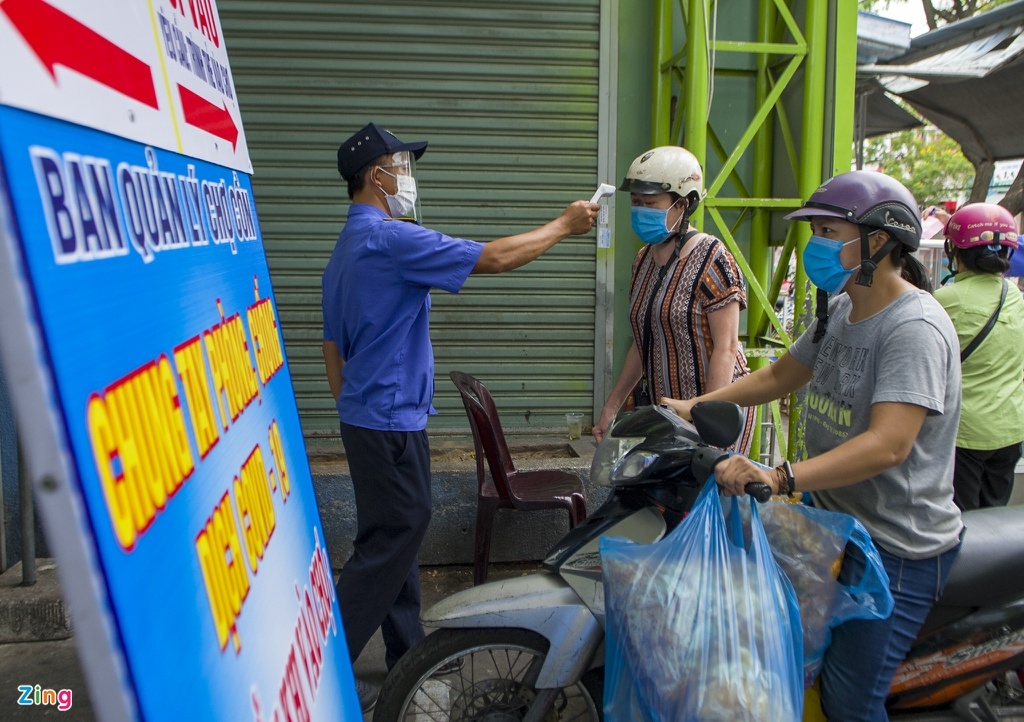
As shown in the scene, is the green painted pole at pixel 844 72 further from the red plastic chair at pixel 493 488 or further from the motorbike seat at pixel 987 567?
the motorbike seat at pixel 987 567

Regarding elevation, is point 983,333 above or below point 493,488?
above

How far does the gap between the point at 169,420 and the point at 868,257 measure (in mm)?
1697

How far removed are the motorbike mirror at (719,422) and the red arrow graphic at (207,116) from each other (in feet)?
4.06

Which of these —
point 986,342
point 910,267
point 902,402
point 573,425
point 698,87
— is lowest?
point 573,425

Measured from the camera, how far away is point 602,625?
2180 mm

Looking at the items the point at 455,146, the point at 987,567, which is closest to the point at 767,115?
the point at 455,146

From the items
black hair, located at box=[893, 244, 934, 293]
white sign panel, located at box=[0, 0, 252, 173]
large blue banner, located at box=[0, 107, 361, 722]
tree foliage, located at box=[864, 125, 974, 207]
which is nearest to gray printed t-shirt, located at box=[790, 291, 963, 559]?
black hair, located at box=[893, 244, 934, 293]

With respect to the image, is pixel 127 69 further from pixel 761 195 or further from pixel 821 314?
pixel 761 195

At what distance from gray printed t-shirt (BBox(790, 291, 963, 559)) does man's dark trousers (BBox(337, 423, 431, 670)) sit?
56.4 inches

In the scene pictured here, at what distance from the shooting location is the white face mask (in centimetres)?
302

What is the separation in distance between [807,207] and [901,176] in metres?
30.1

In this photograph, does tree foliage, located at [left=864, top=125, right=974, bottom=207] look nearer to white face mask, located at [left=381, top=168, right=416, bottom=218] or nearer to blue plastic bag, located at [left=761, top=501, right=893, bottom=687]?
white face mask, located at [left=381, top=168, right=416, bottom=218]

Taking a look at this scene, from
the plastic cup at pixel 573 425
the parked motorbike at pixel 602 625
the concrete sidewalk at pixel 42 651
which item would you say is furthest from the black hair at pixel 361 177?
the plastic cup at pixel 573 425

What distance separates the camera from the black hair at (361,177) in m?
2.97
